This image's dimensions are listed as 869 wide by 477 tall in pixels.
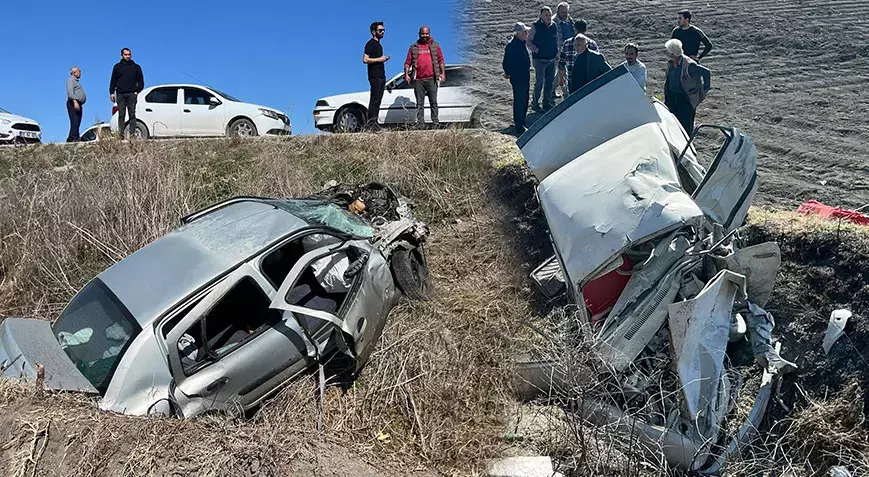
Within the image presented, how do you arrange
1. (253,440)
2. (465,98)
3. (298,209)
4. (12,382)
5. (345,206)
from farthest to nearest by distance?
(465,98) < (345,206) < (298,209) < (12,382) < (253,440)

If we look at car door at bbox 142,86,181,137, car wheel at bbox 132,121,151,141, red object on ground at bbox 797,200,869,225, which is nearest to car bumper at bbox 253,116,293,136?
car door at bbox 142,86,181,137

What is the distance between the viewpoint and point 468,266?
346 inches

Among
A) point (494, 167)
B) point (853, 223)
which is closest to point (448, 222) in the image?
point (494, 167)

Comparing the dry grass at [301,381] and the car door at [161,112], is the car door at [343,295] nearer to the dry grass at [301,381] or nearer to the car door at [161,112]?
the dry grass at [301,381]

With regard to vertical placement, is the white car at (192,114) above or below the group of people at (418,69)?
below

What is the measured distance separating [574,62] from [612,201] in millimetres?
3642

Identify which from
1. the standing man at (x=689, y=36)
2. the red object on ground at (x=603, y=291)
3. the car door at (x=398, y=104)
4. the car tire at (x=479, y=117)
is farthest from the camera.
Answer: the car door at (x=398, y=104)

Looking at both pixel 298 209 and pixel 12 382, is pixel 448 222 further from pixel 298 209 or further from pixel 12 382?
pixel 12 382

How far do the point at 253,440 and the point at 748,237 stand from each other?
5.04 meters

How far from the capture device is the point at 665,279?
5027 mm

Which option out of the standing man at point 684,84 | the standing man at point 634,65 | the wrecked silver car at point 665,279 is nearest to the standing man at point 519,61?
the standing man at point 634,65

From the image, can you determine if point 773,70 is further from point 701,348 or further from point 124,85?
point 124,85

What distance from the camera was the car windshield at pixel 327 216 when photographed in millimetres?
6777

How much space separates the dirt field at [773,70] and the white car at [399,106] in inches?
16.7
